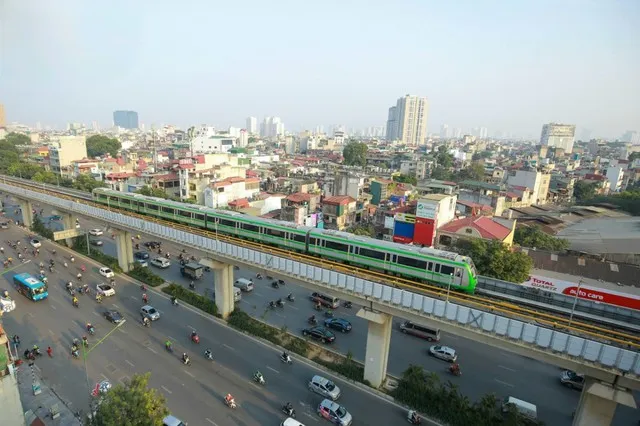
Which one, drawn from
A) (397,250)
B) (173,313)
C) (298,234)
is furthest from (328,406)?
(173,313)

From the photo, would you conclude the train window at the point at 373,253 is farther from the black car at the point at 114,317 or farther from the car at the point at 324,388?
the black car at the point at 114,317

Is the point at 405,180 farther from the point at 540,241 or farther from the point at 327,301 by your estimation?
the point at 327,301

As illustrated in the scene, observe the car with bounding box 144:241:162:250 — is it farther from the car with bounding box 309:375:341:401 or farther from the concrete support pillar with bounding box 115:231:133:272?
the car with bounding box 309:375:341:401

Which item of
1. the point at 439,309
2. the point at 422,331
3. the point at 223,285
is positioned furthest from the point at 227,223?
the point at 439,309

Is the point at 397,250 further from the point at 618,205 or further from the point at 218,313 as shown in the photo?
the point at 618,205

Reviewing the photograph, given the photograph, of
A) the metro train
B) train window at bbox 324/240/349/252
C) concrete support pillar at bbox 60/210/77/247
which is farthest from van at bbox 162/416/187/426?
concrete support pillar at bbox 60/210/77/247

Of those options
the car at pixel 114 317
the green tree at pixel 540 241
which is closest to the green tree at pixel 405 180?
A: the green tree at pixel 540 241
